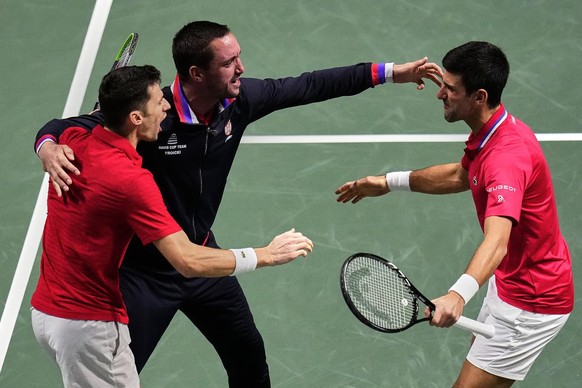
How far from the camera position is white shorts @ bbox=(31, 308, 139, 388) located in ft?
19.1

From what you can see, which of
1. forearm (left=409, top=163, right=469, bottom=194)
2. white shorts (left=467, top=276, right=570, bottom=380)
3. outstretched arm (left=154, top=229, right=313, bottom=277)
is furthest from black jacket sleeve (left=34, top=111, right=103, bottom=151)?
white shorts (left=467, top=276, right=570, bottom=380)

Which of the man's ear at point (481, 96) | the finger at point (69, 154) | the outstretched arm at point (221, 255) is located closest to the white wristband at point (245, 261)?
the outstretched arm at point (221, 255)

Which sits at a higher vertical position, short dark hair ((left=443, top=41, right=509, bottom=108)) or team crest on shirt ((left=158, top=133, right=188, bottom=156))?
Answer: short dark hair ((left=443, top=41, right=509, bottom=108))

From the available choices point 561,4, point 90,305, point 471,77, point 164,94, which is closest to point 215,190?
point 164,94

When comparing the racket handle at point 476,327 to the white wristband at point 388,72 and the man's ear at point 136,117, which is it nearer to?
the white wristband at point 388,72

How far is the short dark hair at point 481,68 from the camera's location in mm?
6238

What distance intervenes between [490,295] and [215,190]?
162 centimetres

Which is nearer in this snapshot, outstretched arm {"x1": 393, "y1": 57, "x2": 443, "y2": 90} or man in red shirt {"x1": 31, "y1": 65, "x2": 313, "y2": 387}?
man in red shirt {"x1": 31, "y1": 65, "x2": 313, "y2": 387}

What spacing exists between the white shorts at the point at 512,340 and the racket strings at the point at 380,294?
0.80 m

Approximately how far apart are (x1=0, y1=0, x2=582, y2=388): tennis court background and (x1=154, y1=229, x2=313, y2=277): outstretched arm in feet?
5.62

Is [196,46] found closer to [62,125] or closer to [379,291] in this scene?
[62,125]

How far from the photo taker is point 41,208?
27.5ft

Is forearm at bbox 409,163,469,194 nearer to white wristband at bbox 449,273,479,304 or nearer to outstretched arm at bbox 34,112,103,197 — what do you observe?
white wristband at bbox 449,273,479,304

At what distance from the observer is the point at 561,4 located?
9.73 metres
